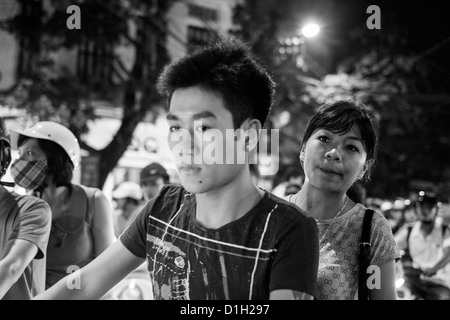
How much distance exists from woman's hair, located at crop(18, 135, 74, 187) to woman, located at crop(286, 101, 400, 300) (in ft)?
5.38

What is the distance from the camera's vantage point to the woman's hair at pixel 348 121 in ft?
8.93

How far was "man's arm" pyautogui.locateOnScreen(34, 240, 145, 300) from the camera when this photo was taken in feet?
6.18

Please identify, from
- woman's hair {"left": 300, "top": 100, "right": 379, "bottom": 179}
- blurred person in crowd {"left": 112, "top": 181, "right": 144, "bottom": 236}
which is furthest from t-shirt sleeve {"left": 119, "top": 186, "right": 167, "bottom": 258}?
blurred person in crowd {"left": 112, "top": 181, "right": 144, "bottom": 236}

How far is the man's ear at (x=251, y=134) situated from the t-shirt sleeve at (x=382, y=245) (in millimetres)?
981

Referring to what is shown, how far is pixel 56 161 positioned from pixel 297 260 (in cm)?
243

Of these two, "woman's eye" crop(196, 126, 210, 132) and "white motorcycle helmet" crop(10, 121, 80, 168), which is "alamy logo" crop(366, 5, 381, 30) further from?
"woman's eye" crop(196, 126, 210, 132)

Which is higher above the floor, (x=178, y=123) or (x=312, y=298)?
(x=178, y=123)

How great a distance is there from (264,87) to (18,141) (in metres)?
2.35

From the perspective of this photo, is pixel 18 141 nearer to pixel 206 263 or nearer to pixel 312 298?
pixel 206 263

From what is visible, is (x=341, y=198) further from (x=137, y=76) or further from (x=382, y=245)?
(x=137, y=76)

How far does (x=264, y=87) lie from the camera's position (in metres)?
1.88

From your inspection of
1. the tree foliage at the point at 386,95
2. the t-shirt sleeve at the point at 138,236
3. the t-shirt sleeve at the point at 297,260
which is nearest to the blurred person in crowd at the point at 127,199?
the tree foliage at the point at 386,95

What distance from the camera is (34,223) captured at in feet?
8.78

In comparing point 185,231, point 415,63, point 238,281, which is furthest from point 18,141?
point 415,63
